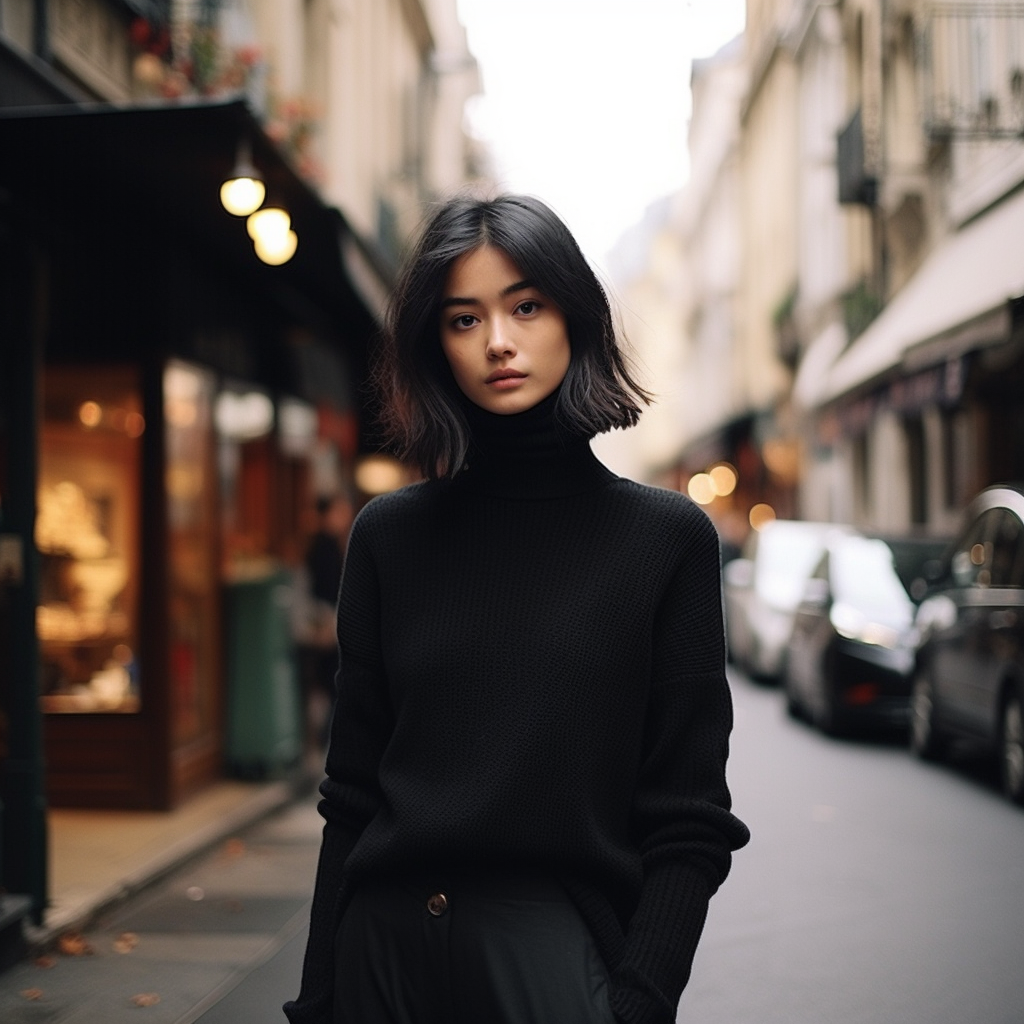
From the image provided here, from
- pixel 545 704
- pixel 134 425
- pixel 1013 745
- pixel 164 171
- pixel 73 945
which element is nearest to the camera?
pixel 545 704

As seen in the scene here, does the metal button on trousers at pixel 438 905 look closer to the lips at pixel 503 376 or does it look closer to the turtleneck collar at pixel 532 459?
the turtleneck collar at pixel 532 459

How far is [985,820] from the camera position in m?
9.25

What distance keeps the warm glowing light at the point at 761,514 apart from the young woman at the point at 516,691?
3707cm

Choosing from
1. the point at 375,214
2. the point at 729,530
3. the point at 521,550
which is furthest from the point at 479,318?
the point at 729,530

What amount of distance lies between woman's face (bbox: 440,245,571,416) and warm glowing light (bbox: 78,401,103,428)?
8195mm

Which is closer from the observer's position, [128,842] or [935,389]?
→ [128,842]

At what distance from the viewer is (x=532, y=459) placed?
2.21 m

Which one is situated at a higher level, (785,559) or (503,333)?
(503,333)

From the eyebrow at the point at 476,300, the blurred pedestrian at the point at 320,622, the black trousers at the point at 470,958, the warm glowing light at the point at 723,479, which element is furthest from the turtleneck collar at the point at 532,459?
the warm glowing light at the point at 723,479

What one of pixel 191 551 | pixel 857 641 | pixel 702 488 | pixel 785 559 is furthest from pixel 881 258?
pixel 702 488

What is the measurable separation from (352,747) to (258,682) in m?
9.17

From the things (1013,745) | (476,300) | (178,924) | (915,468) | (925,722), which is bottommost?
(178,924)

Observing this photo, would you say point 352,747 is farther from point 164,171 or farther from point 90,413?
point 90,413

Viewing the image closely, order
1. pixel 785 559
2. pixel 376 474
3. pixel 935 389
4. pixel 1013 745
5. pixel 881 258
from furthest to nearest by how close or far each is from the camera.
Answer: pixel 881 258, pixel 376 474, pixel 785 559, pixel 935 389, pixel 1013 745
